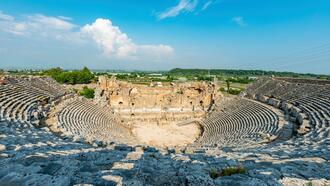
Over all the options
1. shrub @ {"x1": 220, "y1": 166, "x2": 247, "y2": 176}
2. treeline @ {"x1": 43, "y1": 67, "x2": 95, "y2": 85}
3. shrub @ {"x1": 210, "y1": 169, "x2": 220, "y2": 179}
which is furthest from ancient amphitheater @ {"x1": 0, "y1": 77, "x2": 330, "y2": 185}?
treeline @ {"x1": 43, "y1": 67, "x2": 95, "y2": 85}

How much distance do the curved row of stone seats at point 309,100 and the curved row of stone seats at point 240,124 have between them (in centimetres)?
186

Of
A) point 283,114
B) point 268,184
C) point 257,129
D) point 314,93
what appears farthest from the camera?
point 314,93

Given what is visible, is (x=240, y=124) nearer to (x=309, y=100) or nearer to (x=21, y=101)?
(x=309, y=100)

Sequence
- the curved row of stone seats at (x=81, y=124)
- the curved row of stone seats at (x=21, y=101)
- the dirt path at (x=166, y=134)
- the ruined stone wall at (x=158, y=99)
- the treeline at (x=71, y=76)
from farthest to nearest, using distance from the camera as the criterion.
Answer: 1. the treeline at (x=71, y=76)
2. the ruined stone wall at (x=158, y=99)
3. the dirt path at (x=166, y=134)
4. the curved row of stone seats at (x=81, y=124)
5. the curved row of stone seats at (x=21, y=101)

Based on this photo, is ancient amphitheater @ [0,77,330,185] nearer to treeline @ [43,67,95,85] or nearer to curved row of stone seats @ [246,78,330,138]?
curved row of stone seats @ [246,78,330,138]

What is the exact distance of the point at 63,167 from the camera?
470cm

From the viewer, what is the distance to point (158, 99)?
112 ft

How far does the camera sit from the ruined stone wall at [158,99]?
3089 cm

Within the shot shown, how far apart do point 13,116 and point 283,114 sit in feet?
61.6

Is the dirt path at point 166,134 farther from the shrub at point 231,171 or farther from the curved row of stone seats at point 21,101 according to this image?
the shrub at point 231,171

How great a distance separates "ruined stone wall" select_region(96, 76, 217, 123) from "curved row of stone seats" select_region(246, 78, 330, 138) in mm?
7021

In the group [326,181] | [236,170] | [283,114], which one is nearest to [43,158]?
[236,170]

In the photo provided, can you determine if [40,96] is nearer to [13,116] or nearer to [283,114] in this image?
[13,116]

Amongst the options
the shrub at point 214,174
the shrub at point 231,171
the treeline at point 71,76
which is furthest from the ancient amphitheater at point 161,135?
the treeline at point 71,76
